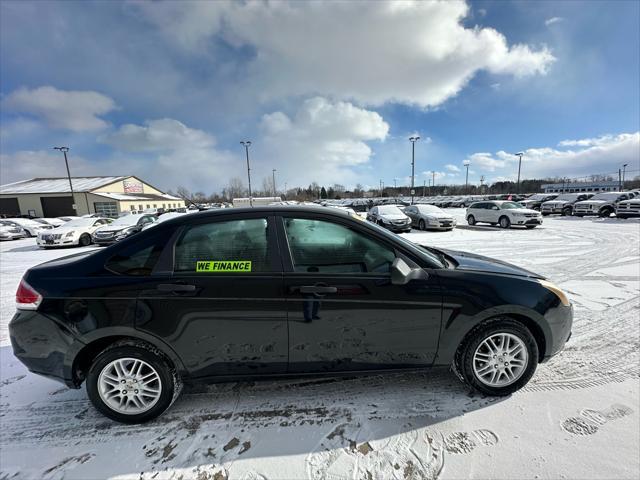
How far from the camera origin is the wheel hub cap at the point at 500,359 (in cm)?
259

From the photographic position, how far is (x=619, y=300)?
4762 mm

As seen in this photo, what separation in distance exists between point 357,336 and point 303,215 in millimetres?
1156

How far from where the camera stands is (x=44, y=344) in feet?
7.70

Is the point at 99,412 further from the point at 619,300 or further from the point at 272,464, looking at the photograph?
the point at 619,300

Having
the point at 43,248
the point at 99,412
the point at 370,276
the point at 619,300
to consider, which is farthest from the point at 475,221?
the point at 43,248

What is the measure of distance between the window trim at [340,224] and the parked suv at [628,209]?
2468 cm

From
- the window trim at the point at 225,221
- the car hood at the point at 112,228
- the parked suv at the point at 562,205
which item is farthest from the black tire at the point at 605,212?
the car hood at the point at 112,228

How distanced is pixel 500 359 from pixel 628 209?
2424cm

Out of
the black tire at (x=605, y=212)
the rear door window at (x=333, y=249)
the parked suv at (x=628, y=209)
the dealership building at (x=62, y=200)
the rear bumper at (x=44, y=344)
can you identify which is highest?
the dealership building at (x=62, y=200)

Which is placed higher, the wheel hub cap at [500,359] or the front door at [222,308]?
the front door at [222,308]

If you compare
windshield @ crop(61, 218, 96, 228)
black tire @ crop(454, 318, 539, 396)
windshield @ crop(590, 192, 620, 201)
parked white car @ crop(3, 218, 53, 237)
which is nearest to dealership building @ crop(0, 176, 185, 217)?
parked white car @ crop(3, 218, 53, 237)

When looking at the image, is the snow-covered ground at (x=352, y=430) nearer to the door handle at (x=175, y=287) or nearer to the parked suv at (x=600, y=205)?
the door handle at (x=175, y=287)

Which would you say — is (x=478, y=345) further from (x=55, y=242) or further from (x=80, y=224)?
(x=80, y=224)

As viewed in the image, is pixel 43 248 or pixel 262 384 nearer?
pixel 262 384
